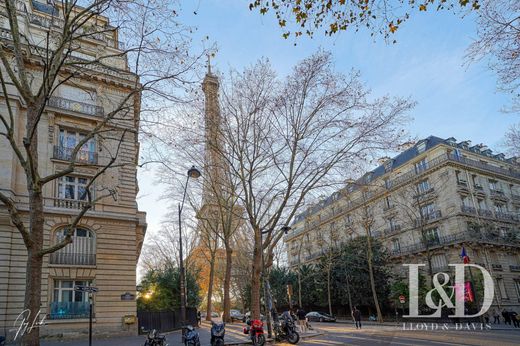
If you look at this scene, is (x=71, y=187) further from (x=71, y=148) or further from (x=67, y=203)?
(x=71, y=148)

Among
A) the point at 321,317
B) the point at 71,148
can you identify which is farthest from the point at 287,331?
the point at 321,317

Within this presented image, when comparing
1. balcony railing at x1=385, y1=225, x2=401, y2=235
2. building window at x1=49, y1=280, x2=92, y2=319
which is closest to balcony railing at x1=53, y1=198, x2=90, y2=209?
building window at x1=49, y1=280, x2=92, y2=319

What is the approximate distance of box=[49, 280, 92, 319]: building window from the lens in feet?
63.8

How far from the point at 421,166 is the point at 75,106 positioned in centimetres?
3520

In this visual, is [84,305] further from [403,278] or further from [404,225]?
[404,225]

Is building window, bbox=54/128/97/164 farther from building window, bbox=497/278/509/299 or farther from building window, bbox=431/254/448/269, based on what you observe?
building window, bbox=497/278/509/299

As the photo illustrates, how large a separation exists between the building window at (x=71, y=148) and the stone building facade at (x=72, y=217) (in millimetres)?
50

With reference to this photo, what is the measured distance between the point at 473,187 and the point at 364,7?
40.0 m

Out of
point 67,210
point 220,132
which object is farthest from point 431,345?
point 67,210

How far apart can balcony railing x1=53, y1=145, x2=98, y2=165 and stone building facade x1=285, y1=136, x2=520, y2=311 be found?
2209 cm

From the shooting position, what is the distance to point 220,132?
19750 millimetres

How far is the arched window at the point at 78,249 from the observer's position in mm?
20297

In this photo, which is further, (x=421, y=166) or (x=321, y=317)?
(x=421, y=166)

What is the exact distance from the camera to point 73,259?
20578 millimetres
